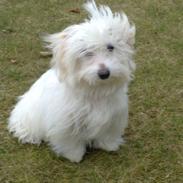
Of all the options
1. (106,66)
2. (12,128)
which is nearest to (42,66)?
(12,128)

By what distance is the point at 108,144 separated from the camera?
11.8 feet

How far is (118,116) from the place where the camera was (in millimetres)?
3320

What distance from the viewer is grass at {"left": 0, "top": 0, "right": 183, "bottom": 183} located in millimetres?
3475

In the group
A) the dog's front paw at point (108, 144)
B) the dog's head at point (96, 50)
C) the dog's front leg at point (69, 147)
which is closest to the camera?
the dog's head at point (96, 50)

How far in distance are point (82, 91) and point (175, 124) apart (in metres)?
1.08

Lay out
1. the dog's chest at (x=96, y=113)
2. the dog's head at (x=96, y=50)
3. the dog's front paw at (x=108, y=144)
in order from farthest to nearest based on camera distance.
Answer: the dog's front paw at (x=108, y=144) → the dog's chest at (x=96, y=113) → the dog's head at (x=96, y=50)

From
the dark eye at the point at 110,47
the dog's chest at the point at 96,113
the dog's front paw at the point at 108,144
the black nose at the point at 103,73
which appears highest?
the dark eye at the point at 110,47

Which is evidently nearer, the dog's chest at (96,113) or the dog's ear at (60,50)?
the dog's ear at (60,50)

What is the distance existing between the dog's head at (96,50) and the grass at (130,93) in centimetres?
74

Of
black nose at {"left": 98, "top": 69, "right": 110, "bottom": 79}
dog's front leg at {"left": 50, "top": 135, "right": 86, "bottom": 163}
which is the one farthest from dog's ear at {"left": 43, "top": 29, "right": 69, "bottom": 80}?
dog's front leg at {"left": 50, "top": 135, "right": 86, "bottom": 163}

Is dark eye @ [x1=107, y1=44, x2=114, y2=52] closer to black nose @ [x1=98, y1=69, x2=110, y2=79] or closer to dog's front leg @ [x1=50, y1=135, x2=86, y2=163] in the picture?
black nose @ [x1=98, y1=69, x2=110, y2=79]

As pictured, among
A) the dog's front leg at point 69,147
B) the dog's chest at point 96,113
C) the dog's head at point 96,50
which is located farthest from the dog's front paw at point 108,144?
the dog's head at point 96,50

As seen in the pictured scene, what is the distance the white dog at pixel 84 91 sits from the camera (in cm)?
294

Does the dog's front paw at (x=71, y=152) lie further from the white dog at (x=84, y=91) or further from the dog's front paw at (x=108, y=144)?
the dog's front paw at (x=108, y=144)
